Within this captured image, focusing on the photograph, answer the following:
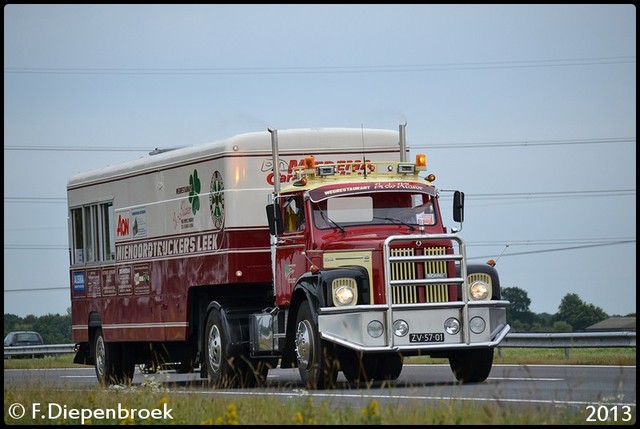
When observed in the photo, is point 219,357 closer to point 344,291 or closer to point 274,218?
point 274,218

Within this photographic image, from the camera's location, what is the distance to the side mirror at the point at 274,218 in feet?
71.2

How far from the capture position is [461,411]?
45.1ft

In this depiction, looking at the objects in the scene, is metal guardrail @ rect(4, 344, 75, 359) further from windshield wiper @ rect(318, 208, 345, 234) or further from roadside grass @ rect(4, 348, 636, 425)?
roadside grass @ rect(4, 348, 636, 425)

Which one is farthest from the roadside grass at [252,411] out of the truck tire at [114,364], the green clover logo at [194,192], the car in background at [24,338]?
the car in background at [24,338]

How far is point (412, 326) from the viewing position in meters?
20.0

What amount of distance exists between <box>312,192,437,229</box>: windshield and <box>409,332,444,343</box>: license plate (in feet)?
6.84

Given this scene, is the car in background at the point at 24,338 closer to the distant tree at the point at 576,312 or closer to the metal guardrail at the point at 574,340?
the distant tree at the point at 576,312

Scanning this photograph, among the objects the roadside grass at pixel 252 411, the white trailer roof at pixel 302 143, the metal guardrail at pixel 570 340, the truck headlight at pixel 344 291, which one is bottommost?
the roadside grass at pixel 252 411

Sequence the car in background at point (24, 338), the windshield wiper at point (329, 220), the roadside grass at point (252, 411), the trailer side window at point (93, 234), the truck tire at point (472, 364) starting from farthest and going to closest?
1. the car in background at point (24, 338)
2. the trailer side window at point (93, 234)
3. the windshield wiper at point (329, 220)
4. the truck tire at point (472, 364)
5. the roadside grass at point (252, 411)

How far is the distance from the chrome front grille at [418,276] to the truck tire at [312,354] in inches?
45.6

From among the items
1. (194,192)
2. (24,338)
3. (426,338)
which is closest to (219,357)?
(194,192)

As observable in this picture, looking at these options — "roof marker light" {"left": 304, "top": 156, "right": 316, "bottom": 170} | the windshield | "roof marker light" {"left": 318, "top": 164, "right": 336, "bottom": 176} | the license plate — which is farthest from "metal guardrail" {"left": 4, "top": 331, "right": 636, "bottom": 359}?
"roof marker light" {"left": 304, "top": 156, "right": 316, "bottom": 170}

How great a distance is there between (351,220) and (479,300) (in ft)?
7.24

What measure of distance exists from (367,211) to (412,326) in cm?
219
